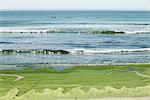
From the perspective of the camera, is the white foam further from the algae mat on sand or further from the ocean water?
the algae mat on sand

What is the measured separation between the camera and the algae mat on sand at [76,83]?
3.64m

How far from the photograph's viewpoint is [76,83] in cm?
374

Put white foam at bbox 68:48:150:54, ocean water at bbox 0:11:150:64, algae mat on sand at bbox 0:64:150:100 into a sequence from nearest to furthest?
algae mat on sand at bbox 0:64:150:100, ocean water at bbox 0:11:150:64, white foam at bbox 68:48:150:54

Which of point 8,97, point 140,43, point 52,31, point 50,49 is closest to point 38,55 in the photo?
point 50,49

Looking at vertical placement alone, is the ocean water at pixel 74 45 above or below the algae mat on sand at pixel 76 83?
above

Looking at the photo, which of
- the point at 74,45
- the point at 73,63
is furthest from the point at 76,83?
the point at 74,45

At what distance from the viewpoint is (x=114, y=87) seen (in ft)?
12.3

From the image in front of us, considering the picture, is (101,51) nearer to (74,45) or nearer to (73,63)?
(74,45)

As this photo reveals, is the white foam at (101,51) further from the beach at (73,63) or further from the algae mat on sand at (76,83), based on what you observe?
the algae mat on sand at (76,83)

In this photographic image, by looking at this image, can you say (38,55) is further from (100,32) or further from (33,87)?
(100,32)

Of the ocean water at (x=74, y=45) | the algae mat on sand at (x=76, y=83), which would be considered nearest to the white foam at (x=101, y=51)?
the ocean water at (x=74, y=45)

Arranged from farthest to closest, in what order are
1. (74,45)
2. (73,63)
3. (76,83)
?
(74,45), (73,63), (76,83)

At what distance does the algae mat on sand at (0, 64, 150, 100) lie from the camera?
3.64 m

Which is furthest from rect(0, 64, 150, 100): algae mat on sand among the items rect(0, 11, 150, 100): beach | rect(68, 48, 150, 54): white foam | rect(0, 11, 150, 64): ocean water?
rect(68, 48, 150, 54): white foam
